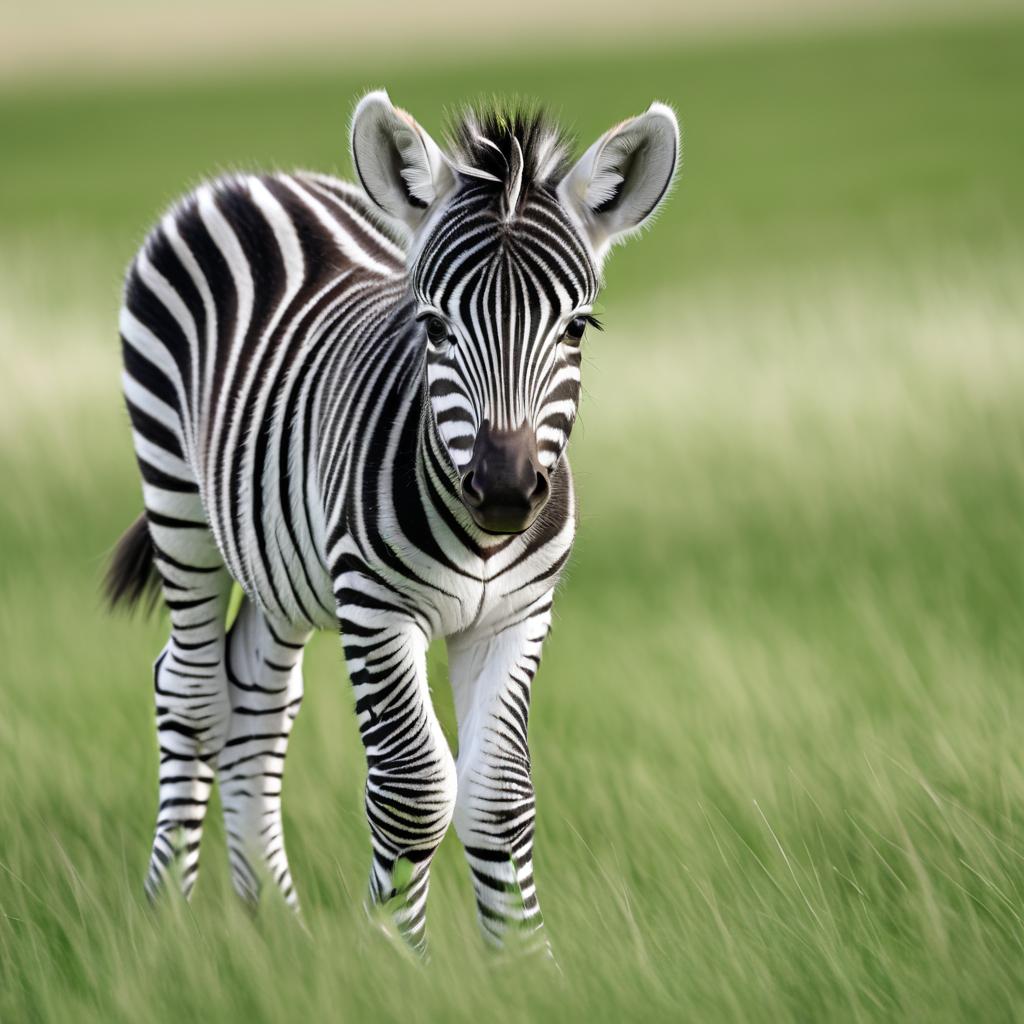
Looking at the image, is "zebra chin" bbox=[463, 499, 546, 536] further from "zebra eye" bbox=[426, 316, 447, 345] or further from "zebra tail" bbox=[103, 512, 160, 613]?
"zebra tail" bbox=[103, 512, 160, 613]

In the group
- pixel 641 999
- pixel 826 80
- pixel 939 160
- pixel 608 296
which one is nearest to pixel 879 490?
pixel 641 999

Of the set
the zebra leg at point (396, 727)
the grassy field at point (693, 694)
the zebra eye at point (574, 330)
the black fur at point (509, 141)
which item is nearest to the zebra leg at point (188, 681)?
the grassy field at point (693, 694)

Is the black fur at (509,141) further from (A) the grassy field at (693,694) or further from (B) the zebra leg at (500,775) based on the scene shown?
(A) the grassy field at (693,694)

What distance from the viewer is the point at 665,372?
40.9 feet

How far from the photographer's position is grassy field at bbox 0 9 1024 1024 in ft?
12.3

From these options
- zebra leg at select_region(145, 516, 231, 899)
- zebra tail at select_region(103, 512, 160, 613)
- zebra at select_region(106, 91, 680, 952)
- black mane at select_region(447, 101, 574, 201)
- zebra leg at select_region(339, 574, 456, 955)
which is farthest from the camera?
zebra tail at select_region(103, 512, 160, 613)

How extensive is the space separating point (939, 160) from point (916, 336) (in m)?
14.2

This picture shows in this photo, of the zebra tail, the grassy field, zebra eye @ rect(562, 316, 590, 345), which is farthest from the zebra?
the zebra tail

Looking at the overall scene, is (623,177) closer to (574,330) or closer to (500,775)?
(574,330)

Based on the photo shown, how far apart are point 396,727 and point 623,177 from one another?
168 cm

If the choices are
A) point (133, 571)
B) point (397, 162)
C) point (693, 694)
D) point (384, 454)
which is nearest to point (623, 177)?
point (397, 162)

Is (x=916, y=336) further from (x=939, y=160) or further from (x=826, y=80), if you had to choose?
(x=826, y=80)

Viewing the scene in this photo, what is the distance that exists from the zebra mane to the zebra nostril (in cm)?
72

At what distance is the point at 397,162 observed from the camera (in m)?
3.86
